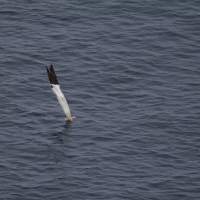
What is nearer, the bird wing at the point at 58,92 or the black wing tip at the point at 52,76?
the black wing tip at the point at 52,76

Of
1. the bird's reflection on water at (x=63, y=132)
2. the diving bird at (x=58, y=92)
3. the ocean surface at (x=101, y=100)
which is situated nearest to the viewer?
the ocean surface at (x=101, y=100)

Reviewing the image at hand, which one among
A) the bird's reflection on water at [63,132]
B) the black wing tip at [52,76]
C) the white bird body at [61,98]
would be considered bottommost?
the bird's reflection on water at [63,132]

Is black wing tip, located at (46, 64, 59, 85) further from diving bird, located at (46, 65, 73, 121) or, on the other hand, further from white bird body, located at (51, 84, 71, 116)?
white bird body, located at (51, 84, 71, 116)

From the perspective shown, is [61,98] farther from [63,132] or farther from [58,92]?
[63,132]

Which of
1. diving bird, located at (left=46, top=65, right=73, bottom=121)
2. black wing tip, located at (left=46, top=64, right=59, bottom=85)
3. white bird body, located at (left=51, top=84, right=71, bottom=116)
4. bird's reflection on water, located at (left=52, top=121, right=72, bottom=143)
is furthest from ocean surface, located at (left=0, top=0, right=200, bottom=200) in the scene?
black wing tip, located at (left=46, top=64, right=59, bottom=85)

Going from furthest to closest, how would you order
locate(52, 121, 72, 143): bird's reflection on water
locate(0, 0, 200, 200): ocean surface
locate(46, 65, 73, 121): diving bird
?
locate(46, 65, 73, 121): diving bird, locate(52, 121, 72, 143): bird's reflection on water, locate(0, 0, 200, 200): ocean surface

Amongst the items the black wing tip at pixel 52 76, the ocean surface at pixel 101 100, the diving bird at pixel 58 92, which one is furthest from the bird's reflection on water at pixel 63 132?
the black wing tip at pixel 52 76

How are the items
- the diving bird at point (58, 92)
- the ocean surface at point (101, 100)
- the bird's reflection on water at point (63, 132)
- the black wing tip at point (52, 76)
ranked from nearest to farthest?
the ocean surface at point (101, 100) < the bird's reflection on water at point (63, 132) < the black wing tip at point (52, 76) < the diving bird at point (58, 92)

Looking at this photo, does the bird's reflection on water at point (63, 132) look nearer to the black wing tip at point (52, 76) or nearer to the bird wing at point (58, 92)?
the bird wing at point (58, 92)

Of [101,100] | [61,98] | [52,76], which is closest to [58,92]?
[61,98]
